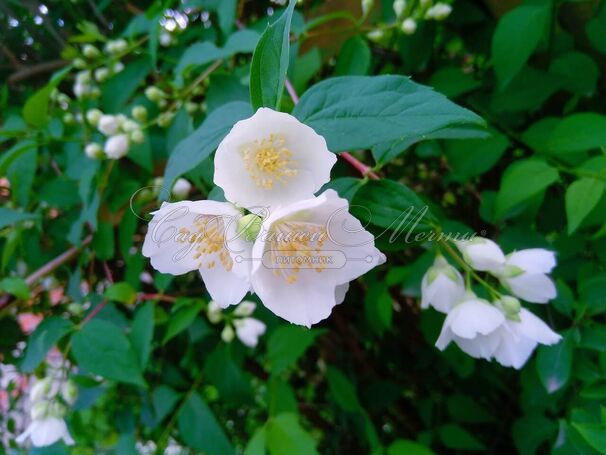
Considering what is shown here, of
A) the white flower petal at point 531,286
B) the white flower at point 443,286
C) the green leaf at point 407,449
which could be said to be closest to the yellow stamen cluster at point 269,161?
the white flower at point 443,286

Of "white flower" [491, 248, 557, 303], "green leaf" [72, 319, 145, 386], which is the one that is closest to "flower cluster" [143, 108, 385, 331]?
"white flower" [491, 248, 557, 303]

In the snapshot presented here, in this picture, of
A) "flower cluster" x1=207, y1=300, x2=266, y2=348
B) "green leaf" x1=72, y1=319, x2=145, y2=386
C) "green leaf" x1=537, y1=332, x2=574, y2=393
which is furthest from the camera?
"flower cluster" x1=207, y1=300, x2=266, y2=348

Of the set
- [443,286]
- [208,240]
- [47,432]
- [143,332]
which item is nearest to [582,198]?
[443,286]

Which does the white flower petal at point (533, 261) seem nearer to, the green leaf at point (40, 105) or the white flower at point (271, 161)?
the white flower at point (271, 161)

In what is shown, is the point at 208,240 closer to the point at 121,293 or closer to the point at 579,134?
the point at 121,293

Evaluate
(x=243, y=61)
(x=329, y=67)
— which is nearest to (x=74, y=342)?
(x=243, y=61)

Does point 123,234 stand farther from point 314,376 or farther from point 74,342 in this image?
point 314,376

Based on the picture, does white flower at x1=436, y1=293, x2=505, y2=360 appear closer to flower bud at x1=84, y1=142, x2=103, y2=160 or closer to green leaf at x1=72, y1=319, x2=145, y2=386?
green leaf at x1=72, y1=319, x2=145, y2=386
